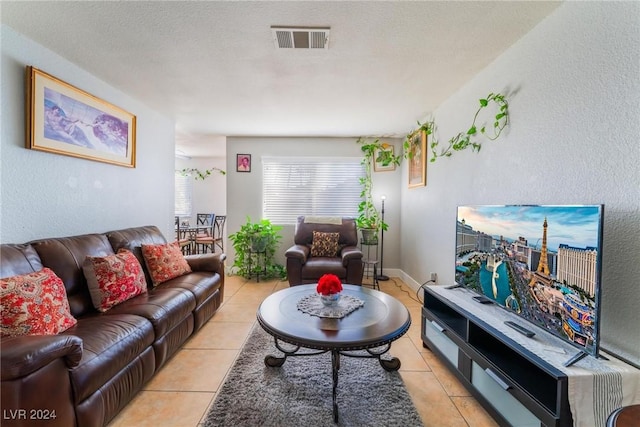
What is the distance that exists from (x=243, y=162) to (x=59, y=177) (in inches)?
99.9

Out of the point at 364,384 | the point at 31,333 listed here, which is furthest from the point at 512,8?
the point at 31,333

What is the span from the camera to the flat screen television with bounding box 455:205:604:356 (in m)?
1.16

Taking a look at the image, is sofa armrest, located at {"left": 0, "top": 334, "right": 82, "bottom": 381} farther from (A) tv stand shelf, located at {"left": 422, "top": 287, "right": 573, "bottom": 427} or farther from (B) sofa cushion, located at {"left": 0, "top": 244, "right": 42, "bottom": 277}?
(A) tv stand shelf, located at {"left": 422, "top": 287, "right": 573, "bottom": 427}

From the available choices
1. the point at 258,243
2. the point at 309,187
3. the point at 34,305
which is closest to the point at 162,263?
the point at 34,305

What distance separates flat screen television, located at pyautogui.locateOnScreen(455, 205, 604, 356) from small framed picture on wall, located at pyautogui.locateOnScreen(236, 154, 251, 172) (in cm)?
350

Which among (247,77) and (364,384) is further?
(247,77)

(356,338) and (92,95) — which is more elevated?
(92,95)

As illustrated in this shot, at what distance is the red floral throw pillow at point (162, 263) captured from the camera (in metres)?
2.43

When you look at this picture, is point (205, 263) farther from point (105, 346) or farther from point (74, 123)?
point (74, 123)

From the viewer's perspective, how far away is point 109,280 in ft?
6.28

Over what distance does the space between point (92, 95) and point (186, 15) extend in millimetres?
1447

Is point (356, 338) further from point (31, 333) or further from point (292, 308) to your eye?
point (31, 333)

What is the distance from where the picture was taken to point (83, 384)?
49.3 inches

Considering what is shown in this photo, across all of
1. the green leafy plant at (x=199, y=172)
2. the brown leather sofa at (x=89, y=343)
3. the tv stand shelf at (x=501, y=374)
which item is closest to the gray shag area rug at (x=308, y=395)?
the tv stand shelf at (x=501, y=374)
